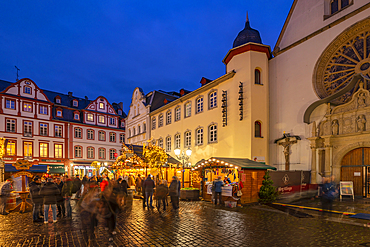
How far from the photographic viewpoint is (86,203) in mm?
6711

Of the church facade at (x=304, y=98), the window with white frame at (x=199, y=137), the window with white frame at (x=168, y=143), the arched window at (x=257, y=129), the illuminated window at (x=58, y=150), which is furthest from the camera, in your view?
the illuminated window at (x=58, y=150)

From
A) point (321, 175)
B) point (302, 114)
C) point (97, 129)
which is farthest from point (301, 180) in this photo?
point (97, 129)

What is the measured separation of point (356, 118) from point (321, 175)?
4370 mm

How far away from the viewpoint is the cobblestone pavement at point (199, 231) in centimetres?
760

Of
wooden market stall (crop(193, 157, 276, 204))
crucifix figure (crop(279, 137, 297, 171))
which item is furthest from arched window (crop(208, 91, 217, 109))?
wooden market stall (crop(193, 157, 276, 204))

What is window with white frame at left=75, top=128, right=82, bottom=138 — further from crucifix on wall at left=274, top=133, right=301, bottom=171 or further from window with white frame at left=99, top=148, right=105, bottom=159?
crucifix on wall at left=274, top=133, right=301, bottom=171

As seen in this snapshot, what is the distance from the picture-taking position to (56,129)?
4266 centimetres

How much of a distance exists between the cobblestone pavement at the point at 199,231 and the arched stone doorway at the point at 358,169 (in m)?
7.60

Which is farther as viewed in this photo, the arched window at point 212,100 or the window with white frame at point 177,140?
the window with white frame at point 177,140

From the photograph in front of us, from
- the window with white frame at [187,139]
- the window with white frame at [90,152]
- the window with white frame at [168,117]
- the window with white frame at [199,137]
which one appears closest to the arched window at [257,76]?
the window with white frame at [199,137]

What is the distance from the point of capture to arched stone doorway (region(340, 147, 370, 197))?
15838mm

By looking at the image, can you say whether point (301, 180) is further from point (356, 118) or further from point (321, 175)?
point (356, 118)

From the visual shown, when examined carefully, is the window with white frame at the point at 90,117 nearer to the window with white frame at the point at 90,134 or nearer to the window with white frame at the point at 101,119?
the window with white frame at the point at 101,119

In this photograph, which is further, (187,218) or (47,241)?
(187,218)
